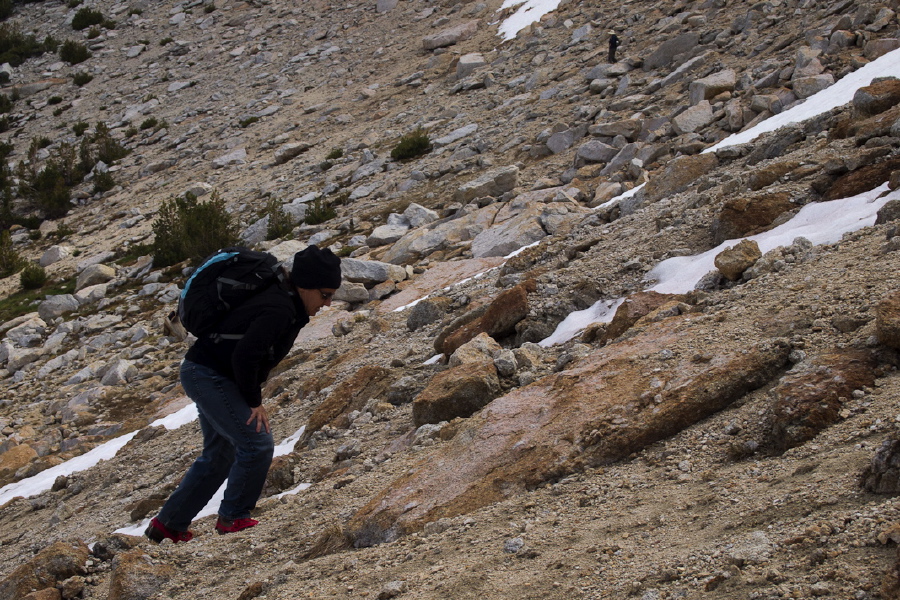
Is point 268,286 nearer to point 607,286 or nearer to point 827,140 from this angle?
point 607,286

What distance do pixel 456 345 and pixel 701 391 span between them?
278 centimetres

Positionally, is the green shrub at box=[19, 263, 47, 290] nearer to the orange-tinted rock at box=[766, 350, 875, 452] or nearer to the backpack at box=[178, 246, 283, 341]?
the backpack at box=[178, 246, 283, 341]

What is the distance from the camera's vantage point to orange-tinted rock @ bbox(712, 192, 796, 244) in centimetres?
611

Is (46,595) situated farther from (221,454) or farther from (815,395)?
(815,395)

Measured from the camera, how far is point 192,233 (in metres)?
16.5

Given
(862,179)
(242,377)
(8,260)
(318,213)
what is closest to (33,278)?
(8,260)

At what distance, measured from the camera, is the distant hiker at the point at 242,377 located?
378 cm

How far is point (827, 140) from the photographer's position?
288 inches

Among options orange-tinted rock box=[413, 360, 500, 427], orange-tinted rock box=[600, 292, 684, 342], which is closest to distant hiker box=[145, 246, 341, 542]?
orange-tinted rock box=[413, 360, 500, 427]

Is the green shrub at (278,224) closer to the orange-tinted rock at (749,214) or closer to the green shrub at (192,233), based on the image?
the green shrub at (192,233)

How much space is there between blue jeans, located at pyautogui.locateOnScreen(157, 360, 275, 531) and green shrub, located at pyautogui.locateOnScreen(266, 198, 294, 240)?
38.2ft

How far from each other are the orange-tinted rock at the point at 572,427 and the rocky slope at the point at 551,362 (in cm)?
1

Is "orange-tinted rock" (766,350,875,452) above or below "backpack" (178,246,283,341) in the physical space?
below

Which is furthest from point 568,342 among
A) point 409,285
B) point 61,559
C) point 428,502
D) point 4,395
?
point 4,395
